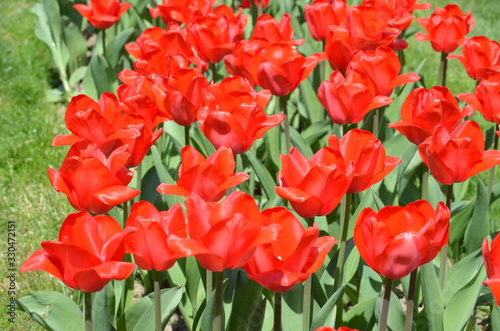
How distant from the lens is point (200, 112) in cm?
211

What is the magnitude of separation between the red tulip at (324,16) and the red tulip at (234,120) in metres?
1.14

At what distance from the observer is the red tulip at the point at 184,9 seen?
3361mm

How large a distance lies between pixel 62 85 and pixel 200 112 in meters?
2.65

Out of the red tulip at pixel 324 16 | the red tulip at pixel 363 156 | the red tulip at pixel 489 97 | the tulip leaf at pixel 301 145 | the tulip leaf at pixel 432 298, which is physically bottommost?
the tulip leaf at pixel 301 145

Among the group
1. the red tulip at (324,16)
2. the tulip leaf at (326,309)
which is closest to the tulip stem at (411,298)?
the tulip leaf at (326,309)

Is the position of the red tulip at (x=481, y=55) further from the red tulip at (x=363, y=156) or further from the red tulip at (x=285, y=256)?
the red tulip at (x=285, y=256)

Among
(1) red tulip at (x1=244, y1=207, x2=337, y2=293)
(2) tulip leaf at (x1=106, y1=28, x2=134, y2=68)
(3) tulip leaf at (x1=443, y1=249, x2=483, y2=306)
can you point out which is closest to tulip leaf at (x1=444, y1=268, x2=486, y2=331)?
(3) tulip leaf at (x1=443, y1=249, x2=483, y2=306)

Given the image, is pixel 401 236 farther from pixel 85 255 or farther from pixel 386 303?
pixel 85 255

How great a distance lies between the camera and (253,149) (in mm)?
3010

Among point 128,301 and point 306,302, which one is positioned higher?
point 306,302

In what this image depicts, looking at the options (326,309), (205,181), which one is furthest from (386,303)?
(205,181)

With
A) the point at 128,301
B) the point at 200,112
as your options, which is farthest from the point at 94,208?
the point at 128,301

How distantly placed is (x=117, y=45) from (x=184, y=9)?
0.62m

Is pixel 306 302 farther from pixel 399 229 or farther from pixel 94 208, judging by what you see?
pixel 94 208
